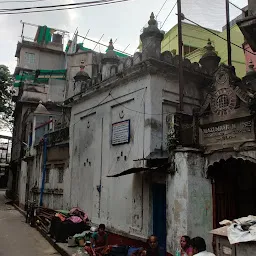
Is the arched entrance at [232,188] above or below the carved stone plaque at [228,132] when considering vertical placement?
below

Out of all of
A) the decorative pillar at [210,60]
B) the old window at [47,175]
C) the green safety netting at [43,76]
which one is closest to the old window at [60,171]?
the old window at [47,175]

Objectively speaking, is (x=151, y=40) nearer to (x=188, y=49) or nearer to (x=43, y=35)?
(x=188, y=49)

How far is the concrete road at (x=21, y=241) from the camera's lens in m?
10.4

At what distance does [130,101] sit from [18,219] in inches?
466

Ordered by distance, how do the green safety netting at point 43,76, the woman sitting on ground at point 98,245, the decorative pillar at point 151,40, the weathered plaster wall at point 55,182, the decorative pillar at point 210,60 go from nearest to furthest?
the woman sitting on ground at point 98,245 → the decorative pillar at point 151,40 → the decorative pillar at point 210,60 → the weathered plaster wall at point 55,182 → the green safety netting at point 43,76

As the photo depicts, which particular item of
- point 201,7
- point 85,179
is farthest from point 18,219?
point 201,7

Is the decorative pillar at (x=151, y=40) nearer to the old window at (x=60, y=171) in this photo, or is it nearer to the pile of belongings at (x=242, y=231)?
the pile of belongings at (x=242, y=231)

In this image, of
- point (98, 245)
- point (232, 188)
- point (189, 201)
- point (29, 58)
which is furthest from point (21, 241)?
point (29, 58)

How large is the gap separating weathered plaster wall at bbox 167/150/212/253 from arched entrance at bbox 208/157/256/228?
219mm

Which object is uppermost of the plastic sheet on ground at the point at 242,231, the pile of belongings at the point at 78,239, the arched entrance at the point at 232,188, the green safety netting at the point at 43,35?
the green safety netting at the point at 43,35

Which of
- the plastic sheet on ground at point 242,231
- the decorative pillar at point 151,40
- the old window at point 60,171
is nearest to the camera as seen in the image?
the plastic sheet on ground at point 242,231

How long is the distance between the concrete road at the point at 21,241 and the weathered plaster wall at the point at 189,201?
513 cm

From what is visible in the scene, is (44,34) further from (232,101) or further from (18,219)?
(232,101)

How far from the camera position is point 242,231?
5.00 meters
